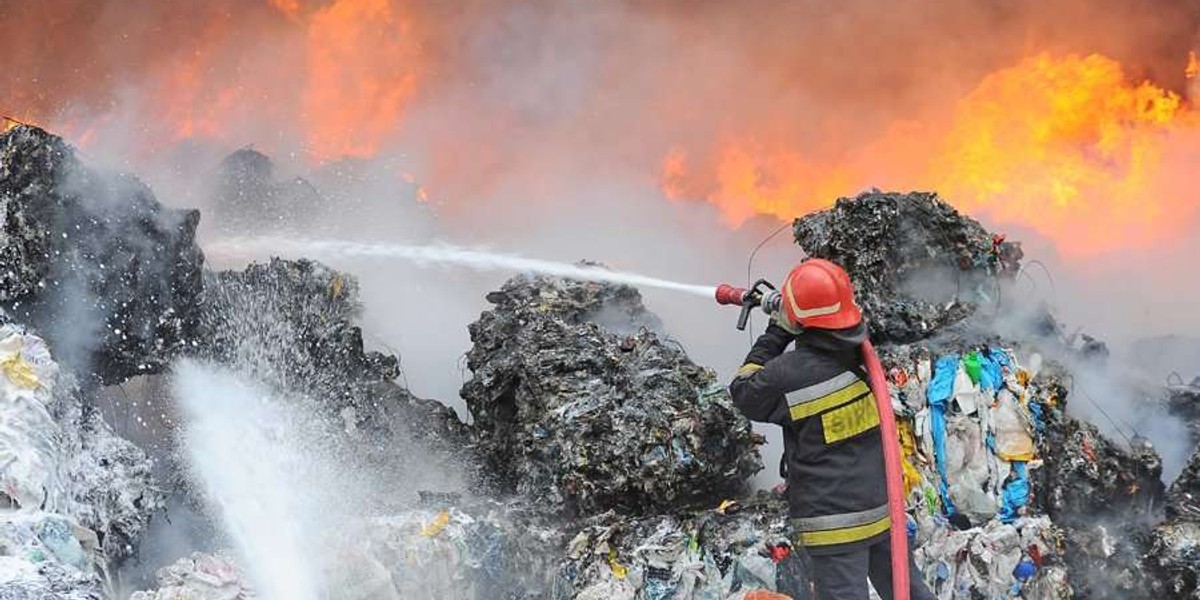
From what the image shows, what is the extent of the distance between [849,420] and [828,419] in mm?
73

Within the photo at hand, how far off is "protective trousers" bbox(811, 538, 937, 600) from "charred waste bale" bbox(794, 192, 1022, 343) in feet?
4.92

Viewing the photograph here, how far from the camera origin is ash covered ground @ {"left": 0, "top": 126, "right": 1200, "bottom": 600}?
3.24 metres

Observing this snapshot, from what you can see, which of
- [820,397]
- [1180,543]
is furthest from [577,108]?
[1180,543]

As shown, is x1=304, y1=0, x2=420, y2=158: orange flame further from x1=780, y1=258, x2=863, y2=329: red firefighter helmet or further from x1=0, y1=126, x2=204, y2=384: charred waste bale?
x1=780, y1=258, x2=863, y2=329: red firefighter helmet

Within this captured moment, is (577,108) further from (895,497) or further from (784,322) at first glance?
(895,497)

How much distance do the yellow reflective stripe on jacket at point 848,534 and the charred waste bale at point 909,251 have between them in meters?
1.56

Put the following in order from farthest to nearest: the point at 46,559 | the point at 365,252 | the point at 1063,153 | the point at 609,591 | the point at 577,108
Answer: the point at 577,108 → the point at 1063,153 → the point at 365,252 → the point at 609,591 → the point at 46,559

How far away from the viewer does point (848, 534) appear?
Answer: 8.74 ft

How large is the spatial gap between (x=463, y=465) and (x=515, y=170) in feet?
14.5

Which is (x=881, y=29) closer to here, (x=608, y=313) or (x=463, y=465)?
(x=608, y=313)

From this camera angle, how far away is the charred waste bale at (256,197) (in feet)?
22.0

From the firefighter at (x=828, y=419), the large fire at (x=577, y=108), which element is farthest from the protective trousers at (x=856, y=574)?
the large fire at (x=577, y=108)

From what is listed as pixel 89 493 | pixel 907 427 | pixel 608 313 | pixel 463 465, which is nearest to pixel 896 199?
pixel 907 427

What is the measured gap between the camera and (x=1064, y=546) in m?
3.49
